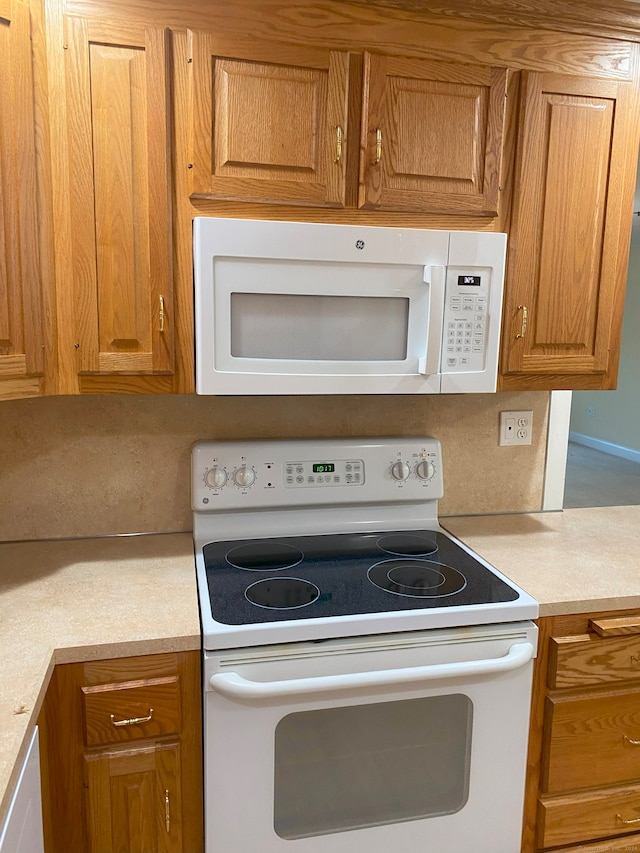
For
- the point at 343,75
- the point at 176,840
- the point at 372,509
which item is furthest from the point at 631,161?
the point at 176,840

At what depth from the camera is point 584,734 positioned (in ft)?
4.86

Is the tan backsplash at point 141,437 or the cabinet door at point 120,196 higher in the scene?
the cabinet door at point 120,196

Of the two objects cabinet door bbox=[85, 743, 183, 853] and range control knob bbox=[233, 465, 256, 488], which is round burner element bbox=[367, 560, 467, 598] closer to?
range control knob bbox=[233, 465, 256, 488]

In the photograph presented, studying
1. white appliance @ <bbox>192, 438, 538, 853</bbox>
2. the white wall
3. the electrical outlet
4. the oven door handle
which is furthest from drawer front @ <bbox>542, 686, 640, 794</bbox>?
the white wall

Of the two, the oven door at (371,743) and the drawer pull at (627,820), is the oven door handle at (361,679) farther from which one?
the drawer pull at (627,820)

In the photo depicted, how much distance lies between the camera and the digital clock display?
1.73m

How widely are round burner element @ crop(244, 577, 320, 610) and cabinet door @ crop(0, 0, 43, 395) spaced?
0.64 meters

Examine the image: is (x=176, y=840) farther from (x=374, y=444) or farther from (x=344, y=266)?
(x=344, y=266)

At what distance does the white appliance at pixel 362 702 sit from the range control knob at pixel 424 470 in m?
0.27

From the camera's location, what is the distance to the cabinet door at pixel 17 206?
1.20m

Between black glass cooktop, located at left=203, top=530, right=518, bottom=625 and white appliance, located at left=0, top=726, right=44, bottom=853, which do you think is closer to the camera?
white appliance, located at left=0, top=726, right=44, bottom=853

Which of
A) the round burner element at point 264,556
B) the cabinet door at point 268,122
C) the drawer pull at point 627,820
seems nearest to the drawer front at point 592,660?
the drawer pull at point 627,820

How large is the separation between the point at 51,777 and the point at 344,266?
1.19 meters

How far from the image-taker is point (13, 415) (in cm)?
163
